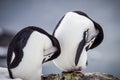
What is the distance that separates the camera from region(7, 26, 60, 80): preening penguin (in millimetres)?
507

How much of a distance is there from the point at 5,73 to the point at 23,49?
10 cm

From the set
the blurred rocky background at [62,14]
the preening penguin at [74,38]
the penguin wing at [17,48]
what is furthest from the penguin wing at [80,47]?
the blurred rocky background at [62,14]

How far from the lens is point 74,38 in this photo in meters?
0.56

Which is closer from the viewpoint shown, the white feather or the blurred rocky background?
the white feather

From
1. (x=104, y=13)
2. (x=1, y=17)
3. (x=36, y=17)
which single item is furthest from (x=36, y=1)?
(x=104, y=13)

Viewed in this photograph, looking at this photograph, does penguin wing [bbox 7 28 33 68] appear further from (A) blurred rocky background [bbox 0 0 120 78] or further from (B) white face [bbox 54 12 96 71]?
(A) blurred rocky background [bbox 0 0 120 78]

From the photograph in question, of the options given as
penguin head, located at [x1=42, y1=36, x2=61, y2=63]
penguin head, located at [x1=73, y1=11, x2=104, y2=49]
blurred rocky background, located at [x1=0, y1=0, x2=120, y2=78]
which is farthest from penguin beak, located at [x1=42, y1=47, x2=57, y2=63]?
blurred rocky background, located at [x1=0, y1=0, x2=120, y2=78]

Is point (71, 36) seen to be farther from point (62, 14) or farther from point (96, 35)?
point (62, 14)

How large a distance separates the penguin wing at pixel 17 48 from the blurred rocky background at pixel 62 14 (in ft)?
1.99

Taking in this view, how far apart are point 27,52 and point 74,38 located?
113 millimetres

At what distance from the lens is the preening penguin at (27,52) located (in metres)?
0.51

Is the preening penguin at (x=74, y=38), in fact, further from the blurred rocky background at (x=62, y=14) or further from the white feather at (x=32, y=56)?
the blurred rocky background at (x=62, y=14)

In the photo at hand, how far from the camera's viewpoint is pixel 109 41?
121 centimetres

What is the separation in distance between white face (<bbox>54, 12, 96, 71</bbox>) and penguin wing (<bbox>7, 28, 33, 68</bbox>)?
0.09 meters
